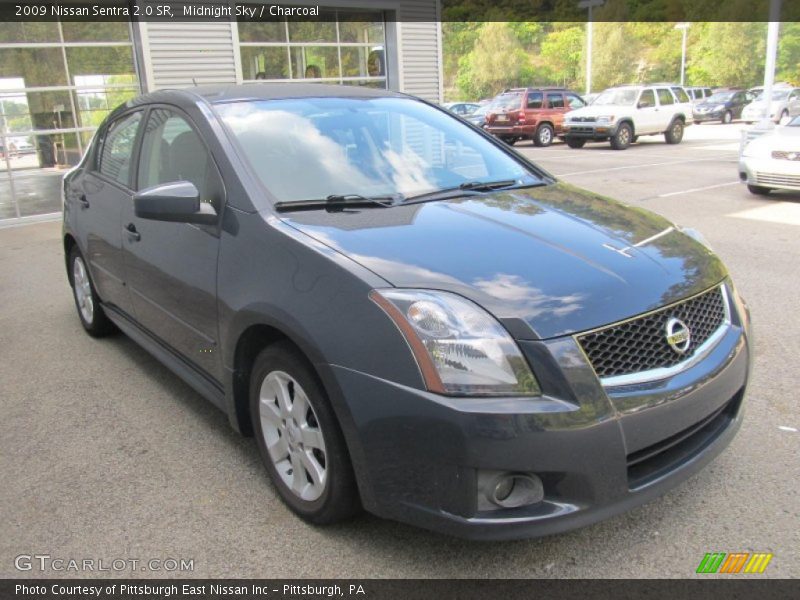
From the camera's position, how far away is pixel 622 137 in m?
21.3

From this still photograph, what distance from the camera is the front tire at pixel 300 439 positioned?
8.11 ft

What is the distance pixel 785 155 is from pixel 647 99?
13072 mm

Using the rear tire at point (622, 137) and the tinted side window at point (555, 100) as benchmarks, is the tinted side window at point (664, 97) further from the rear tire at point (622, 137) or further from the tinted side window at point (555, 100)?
the tinted side window at point (555, 100)

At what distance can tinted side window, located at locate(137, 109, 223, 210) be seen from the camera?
10.5 feet

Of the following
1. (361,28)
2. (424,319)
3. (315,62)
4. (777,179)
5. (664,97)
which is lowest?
(777,179)

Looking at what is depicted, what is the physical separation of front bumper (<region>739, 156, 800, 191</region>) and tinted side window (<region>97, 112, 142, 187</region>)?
29.7 ft

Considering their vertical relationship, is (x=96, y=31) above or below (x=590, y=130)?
above

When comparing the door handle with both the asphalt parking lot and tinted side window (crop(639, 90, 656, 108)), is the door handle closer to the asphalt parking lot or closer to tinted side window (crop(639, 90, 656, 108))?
the asphalt parking lot

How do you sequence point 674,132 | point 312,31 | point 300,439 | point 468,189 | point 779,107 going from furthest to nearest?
point 779,107
point 674,132
point 312,31
point 468,189
point 300,439

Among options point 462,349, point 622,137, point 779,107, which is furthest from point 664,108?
point 462,349

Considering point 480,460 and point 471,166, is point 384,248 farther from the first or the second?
point 471,166

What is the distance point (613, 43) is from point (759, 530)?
78809 millimetres

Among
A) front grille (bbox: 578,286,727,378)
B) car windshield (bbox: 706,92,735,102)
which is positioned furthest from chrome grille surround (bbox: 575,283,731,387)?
car windshield (bbox: 706,92,735,102)

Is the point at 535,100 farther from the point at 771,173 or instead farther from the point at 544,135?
the point at 771,173
